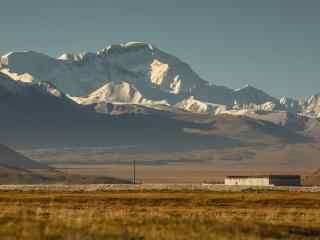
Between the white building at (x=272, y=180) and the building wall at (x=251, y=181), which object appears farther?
the building wall at (x=251, y=181)

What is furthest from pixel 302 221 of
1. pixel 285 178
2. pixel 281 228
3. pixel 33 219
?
pixel 285 178

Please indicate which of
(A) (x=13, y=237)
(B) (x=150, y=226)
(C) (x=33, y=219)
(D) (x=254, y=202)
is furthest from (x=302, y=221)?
(D) (x=254, y=202)

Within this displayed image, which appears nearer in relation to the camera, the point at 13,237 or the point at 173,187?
the point at 13,237

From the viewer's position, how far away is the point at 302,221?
45.9m

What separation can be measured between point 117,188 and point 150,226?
73.1m

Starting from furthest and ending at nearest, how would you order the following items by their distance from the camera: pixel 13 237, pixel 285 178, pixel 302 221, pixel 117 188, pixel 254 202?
pixel 285 178, pixel 117 188, pixel 254 202, pixel 302 221, pixel 13 237

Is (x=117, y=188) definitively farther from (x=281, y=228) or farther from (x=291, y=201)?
(x=281, y=228)

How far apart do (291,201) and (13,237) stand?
47613mm

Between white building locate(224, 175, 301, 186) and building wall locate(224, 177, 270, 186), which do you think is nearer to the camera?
white building locate(224, 175, 301, 186)

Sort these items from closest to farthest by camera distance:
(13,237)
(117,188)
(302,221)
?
1. (13,237)
2. (302,221)
3. (117,188)

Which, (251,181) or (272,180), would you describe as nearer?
(272,180)

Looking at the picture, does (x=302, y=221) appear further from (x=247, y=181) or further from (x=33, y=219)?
(x=247, y=181)

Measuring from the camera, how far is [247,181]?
14988cm

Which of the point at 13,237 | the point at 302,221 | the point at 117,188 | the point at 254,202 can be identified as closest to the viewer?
the point at 13,237
